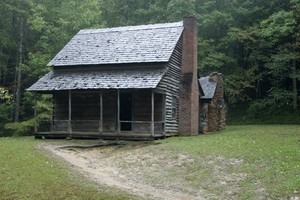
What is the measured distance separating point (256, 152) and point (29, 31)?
3254 centimetres

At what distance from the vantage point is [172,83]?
26.8 metres

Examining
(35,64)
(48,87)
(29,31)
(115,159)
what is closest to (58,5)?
(29,31)

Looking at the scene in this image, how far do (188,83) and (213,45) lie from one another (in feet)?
63.4

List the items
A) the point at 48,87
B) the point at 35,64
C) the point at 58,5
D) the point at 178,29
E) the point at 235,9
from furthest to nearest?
the point at 235,9, the point at 58,5, the point at 35,64, the point at 178,29, the point at 48,87

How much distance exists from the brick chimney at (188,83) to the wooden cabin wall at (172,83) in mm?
373

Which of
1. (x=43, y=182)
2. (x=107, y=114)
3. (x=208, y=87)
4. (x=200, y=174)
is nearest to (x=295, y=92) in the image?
→ (x=208, y=87)

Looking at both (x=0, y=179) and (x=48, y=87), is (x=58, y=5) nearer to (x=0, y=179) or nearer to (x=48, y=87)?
(x=48, y=87)

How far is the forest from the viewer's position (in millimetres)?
37375

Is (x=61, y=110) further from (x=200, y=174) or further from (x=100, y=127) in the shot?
(x=200, y=174)

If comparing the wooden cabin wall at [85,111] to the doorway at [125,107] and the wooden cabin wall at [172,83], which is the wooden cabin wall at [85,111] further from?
the wooden cabin wall at [172,83]

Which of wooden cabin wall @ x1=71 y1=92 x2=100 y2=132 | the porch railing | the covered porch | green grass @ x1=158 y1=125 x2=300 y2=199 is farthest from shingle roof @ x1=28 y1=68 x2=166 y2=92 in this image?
green grass @ x1=158 y1=125 x2=300 y2=199

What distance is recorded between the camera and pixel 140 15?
49.7 m

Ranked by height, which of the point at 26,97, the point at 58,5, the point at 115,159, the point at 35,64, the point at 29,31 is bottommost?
the point at 115,159

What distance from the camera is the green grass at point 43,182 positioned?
1121 cm
